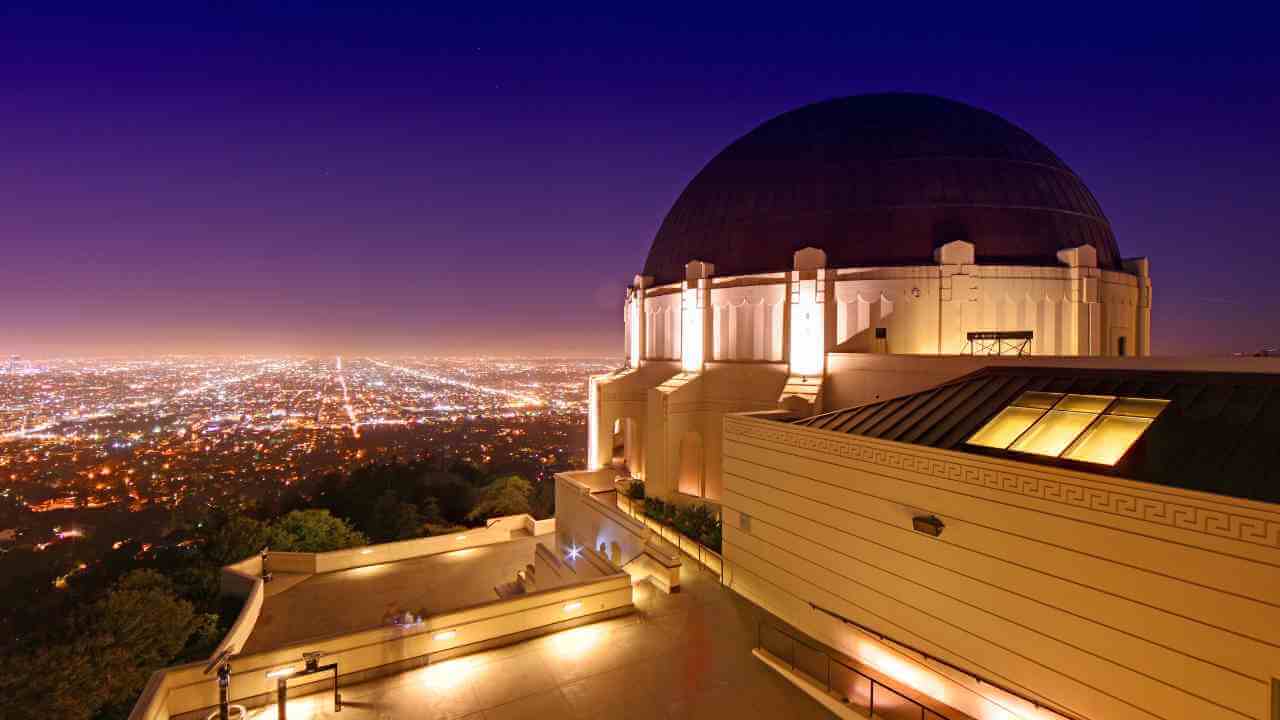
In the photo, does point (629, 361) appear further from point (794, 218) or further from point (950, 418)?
point (950, 418)

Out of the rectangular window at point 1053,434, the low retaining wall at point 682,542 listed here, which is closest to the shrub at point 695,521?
the low retaining wall at point 682,542

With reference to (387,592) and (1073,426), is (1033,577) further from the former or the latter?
(387,592)

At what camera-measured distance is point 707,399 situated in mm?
23141

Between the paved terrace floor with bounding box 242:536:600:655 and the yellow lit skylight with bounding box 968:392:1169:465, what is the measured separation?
33.6 ft

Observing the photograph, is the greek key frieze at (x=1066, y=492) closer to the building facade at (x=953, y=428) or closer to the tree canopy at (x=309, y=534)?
the building facade at (x=953, y=428)

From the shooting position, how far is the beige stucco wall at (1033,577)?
6.64 m

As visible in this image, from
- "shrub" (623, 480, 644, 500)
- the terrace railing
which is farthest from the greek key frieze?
"shrub" (623, 480, 644, 500)

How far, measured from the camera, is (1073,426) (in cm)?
933

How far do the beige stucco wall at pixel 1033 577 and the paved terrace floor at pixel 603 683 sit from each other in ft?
7.17

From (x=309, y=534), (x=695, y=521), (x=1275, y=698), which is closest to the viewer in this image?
(x=1275, y=698)

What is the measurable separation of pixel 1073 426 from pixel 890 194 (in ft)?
48.6

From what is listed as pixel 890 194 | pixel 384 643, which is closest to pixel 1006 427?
pixel 384 643

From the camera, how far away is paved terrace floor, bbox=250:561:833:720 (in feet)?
31.9

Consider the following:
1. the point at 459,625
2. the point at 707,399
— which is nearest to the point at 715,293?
the point at 707,399
